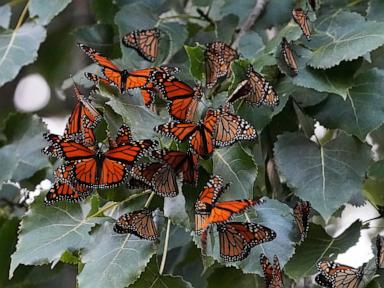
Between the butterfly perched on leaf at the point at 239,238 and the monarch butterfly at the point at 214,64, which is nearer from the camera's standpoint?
the butterfly perched on leaf at the point at 239,238

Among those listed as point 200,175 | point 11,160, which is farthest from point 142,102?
point 11,160

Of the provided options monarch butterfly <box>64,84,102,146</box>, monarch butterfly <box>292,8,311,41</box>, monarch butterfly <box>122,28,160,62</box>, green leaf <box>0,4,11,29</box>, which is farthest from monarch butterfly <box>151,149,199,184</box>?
green leaf <box>0,4,11,29</box>

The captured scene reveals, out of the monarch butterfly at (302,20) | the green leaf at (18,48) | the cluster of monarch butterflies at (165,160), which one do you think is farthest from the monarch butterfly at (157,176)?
the green leaf at (18,48)

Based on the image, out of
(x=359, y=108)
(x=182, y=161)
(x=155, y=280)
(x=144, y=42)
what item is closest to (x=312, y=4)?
(x=359, y=108)

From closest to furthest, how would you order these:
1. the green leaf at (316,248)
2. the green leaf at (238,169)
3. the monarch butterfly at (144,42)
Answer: the green leaf at (238,169), the green leaf at (316,248), the monarch butterfly at (144,42)

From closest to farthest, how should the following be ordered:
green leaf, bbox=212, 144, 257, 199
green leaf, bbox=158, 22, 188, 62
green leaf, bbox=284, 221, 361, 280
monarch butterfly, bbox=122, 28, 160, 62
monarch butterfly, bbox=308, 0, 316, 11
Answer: green leaf, bbox=212, 144, 257, 199, green leaf, bbox=284, 221, 361, 280, monarch butterfly, bbox=308, 0, 316, 11, monarch butterfly, bbox=122, 28, 160, 62, green leaf, bbox=158, 22, 188, 62

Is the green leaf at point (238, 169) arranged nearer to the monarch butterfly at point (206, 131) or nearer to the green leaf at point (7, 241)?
the monarch butterfly at point (206, 131)

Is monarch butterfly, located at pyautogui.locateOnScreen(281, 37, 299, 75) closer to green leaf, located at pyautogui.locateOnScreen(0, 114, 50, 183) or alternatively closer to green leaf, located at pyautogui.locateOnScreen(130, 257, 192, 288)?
green leaf, located at pyautogui.locateOnScreen(130, 257, 192, 288)
